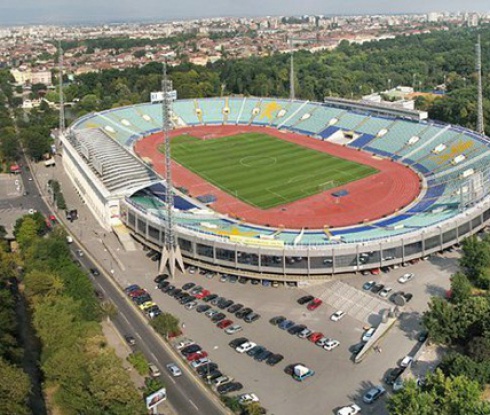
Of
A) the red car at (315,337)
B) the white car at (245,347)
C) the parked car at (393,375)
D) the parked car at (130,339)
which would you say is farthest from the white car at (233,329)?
the parked car at (393,375)

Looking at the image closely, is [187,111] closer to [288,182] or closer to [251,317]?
[288,182]

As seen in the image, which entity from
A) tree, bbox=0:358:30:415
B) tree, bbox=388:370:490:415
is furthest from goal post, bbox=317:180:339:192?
tree, bbox=0:358:30:415

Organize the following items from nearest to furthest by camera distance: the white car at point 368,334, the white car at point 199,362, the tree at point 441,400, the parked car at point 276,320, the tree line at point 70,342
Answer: the tree at point 441,400
the tree line at point 70,342
the white car at point 199,362
the white car at point 368,334
the parked car at point 276,320

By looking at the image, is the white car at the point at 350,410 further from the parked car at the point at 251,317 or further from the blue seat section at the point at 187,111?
the blue seat section at the point at 187,111

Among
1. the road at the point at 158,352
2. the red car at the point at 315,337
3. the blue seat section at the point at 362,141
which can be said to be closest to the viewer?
the road at the point at 158,352

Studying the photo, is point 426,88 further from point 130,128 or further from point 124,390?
point 124,390

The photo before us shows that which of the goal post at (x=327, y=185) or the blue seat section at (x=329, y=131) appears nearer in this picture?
the goal post at (x=327, y=185)

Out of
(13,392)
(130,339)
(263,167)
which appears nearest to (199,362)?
(130,339)
